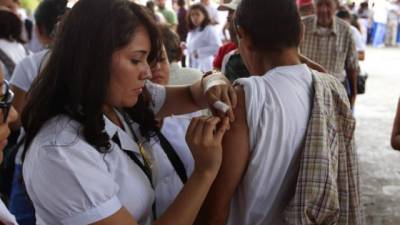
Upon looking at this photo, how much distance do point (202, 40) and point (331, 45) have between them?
2225 millimetres

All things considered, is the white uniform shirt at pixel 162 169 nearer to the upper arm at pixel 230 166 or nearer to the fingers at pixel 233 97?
the upper arm at pixel 230 166

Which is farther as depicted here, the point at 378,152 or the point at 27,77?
the point at 378,152

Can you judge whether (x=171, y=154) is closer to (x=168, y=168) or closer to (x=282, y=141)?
(x=168, y=168)

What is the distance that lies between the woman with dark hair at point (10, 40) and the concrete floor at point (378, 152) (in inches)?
98.6

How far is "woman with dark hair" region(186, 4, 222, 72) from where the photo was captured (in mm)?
5312

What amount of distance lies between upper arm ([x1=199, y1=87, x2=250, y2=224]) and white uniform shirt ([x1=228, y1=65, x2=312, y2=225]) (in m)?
0.02

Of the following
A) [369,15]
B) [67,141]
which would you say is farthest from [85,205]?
[369,15]

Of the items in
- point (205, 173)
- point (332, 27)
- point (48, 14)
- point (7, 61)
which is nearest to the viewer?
point (205, 173)

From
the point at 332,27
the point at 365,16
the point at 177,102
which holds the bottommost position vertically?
the point at 365,16

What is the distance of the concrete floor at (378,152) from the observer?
314cm

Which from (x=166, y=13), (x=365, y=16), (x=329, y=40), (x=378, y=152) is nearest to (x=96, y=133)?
(x=329, y=40)

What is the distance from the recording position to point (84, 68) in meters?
0.93

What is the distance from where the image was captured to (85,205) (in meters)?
0.89

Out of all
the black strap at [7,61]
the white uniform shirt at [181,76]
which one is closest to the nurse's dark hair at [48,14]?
the black strap at [7,61]
